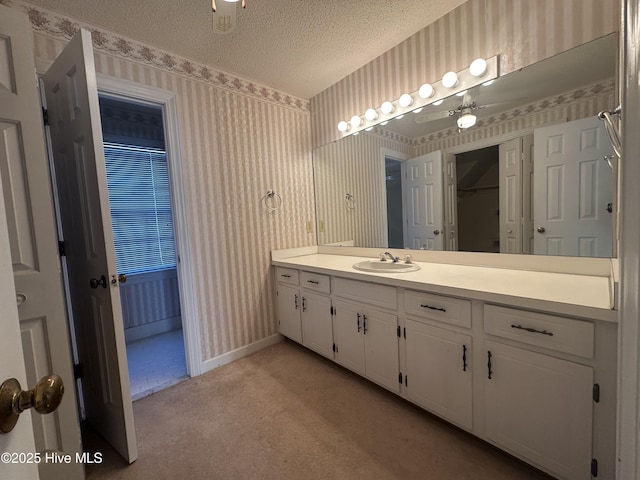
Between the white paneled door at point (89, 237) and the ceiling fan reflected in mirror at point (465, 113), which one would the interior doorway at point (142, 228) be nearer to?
the white paneled door at point (89, 237)

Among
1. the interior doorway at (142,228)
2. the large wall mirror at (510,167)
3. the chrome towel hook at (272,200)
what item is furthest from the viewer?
the interior doorway at (142,228)

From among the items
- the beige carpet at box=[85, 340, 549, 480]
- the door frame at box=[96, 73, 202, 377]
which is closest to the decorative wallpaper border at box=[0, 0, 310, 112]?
the door frame at box=[96, 73, 202, 377]

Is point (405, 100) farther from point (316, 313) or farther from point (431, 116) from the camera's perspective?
point (316, 313)

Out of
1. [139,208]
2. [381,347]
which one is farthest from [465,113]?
[139,208]

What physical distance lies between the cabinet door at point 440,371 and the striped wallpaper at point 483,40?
5.09 ft

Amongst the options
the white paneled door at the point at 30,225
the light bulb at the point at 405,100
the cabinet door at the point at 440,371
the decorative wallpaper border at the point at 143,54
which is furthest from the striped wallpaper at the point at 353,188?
the white paneled door at the point at 30,225

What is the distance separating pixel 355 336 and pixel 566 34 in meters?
2.03

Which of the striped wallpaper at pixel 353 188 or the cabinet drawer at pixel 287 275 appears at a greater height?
the striped wallpaper at pixel 353 188

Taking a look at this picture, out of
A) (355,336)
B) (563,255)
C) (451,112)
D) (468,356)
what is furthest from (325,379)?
(451,112)

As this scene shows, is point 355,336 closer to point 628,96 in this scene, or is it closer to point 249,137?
point 628,96

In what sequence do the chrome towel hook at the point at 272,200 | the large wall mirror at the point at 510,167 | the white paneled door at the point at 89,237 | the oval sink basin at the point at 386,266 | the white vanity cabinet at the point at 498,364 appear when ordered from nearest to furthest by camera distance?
the white vanity cabinet at the point at 498,364, the white paneled door at the point at 89,237, the large wall mirror at the point at 510,167, the oval sink basin at the point at 386,266, the chrome towel hook at the point at 272,200

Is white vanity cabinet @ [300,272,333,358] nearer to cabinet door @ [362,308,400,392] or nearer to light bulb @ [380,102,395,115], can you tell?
cabinet door @ [362,308,400,392]

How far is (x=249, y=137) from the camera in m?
2.46

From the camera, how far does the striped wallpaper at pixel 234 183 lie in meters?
2.10
